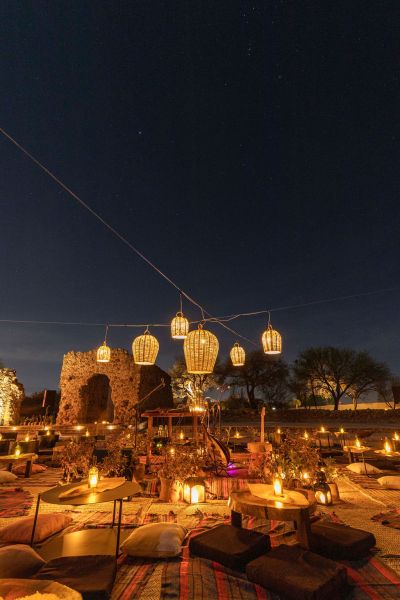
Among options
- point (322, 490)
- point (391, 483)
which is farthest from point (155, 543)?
point (391, 483)

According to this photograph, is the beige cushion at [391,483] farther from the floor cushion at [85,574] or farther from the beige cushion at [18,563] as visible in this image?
the beige cushion at [18,563]

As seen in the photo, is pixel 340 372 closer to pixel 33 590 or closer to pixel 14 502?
pixel 14 502

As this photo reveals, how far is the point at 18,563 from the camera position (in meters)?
2.73

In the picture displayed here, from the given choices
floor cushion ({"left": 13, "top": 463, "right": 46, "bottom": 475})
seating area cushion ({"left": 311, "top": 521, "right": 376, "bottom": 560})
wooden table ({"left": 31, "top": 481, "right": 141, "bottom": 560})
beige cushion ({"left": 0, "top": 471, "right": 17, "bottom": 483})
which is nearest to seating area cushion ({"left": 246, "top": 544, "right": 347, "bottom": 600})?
seating area cushion ({"left": 311, "top": 521, "right": 376, "bottom": 560})

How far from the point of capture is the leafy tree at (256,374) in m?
28.5

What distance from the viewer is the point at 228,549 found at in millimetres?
3006

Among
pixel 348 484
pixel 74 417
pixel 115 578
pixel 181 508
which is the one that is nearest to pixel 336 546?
pixel 115 578

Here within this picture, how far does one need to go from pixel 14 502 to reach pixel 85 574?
3.27m

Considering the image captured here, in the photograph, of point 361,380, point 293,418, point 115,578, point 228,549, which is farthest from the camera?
point 361,380

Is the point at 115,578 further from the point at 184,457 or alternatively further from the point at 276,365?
the point at 276,365

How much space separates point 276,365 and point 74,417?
1799 cm

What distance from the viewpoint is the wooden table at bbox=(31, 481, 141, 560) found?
293 centimetres

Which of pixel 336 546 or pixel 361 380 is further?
pixel 361 380

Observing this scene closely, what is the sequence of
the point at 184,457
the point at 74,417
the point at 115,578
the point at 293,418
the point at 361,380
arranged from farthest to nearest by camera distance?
the point at 361,380 < the point at 293,418 < the point at 74,417 < the point at 184,457 < the point at 115,578
